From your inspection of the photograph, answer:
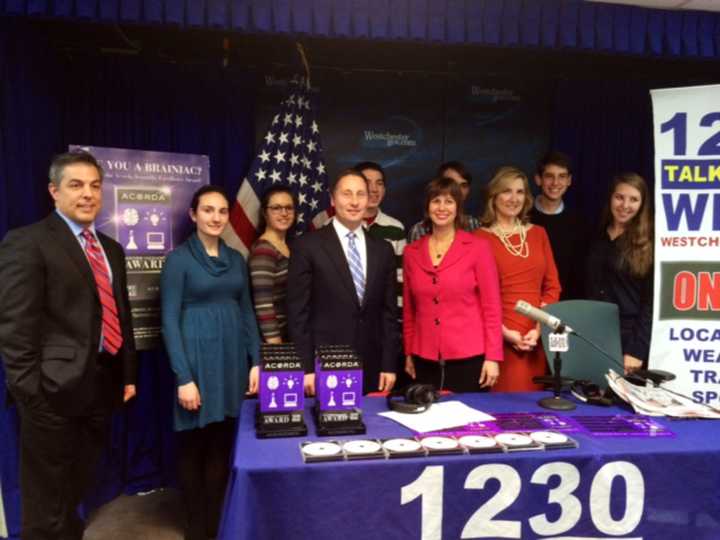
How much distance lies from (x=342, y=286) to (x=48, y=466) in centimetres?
130

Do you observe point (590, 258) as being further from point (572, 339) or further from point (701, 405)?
point (701, 405)

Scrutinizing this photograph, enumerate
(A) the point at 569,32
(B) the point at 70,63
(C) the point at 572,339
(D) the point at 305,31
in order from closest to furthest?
1. (C) the point at 572,339
2. (D) the point at 305,31
3. (A) the point at 569,32
4. (B) the point at 70,63

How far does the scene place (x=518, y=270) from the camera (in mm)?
2723

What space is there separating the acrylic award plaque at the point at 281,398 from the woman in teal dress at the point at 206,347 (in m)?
0.71

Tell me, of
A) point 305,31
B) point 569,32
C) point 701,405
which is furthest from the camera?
point 569,32

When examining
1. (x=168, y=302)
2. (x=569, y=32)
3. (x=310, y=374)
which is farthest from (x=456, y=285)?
(x=569, y=32)

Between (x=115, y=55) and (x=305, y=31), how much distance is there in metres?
1.36

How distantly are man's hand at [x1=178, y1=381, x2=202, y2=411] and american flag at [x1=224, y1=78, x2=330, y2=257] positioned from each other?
1.06m

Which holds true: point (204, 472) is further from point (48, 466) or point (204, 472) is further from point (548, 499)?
point (548, 499)

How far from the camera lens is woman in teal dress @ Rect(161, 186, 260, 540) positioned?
2402mm

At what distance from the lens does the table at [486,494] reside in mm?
1538

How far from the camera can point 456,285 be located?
2490 millimetres

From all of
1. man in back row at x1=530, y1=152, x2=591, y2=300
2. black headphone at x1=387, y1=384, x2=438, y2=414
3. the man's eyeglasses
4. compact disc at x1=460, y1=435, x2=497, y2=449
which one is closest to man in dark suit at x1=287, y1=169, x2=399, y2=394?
the man's eyeglasses

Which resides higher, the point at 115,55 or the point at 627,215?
the point at 115,55
